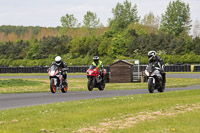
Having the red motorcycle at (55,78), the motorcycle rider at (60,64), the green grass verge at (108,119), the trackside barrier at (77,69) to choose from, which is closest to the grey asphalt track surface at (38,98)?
the red motorcycle at (55,78)

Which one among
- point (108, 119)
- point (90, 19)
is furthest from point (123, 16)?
point (108, 119)

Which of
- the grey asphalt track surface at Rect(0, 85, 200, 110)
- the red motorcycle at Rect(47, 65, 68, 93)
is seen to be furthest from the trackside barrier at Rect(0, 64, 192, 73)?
the grey asphalt track surface at Rect(0, 85, 200, 110)

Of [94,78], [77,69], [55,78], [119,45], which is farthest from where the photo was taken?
[119,45]

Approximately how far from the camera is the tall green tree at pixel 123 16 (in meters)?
129

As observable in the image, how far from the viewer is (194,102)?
13.9m

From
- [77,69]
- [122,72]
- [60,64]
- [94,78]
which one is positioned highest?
[60,64]

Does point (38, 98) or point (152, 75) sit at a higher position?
point (152, 75)

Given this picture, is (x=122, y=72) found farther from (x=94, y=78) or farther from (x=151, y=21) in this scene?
(x=151, y=21)

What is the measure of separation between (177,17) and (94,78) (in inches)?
3601

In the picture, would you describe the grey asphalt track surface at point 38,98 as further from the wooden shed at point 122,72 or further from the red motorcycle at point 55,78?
the wooden shed at point 122,72

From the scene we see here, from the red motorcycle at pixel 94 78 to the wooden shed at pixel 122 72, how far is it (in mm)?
15045

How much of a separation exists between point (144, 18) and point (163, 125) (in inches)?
5151

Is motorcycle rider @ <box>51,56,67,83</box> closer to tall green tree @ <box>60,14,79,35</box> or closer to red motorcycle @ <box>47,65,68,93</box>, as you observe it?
red motorcycle @ <box>47,65,68,93</box>

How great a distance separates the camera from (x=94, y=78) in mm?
23406
